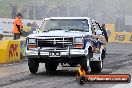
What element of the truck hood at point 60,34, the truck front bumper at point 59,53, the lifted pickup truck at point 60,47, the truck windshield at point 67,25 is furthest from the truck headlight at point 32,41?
the truck windshield at point 67,25

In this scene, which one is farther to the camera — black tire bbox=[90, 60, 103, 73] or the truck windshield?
black tire bbox=[90, 60, 103, 73]

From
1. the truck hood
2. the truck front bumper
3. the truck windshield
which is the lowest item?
the truck front bumper

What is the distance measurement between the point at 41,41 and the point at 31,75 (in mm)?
1154

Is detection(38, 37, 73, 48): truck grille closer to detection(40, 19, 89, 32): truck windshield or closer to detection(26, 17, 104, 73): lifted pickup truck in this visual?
detection(26, 17, 104, 73): lifted pickup truck

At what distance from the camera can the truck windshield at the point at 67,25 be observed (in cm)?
1427

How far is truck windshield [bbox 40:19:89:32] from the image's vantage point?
46.8ft

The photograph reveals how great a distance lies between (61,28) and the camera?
560 inches

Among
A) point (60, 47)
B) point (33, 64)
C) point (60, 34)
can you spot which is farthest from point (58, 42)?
point (33, 64)

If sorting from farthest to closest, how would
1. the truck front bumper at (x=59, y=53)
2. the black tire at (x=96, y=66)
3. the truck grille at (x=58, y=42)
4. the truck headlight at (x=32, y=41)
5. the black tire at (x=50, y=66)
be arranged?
the black tire at (x=50, y=66)
the black tire at (x=96, y=66)
the truck headlight at (x=32, y=41)
the truck grille at (x=58, y=42)
the truck front bumper at (x=59, y=53)

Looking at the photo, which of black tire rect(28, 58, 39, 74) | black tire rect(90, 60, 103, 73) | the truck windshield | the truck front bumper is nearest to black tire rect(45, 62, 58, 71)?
black tire rect(28, 58, 39, 74)

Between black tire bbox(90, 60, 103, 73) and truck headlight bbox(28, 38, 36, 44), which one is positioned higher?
truck headlight bbox(28, 38, 36, 44)

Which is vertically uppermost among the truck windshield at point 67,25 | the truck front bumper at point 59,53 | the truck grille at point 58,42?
the truck windshield at point 67,25

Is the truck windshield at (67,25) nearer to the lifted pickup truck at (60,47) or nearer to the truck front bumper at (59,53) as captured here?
the lifted pickup truck at (60,47)

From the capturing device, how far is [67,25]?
14336 mm
